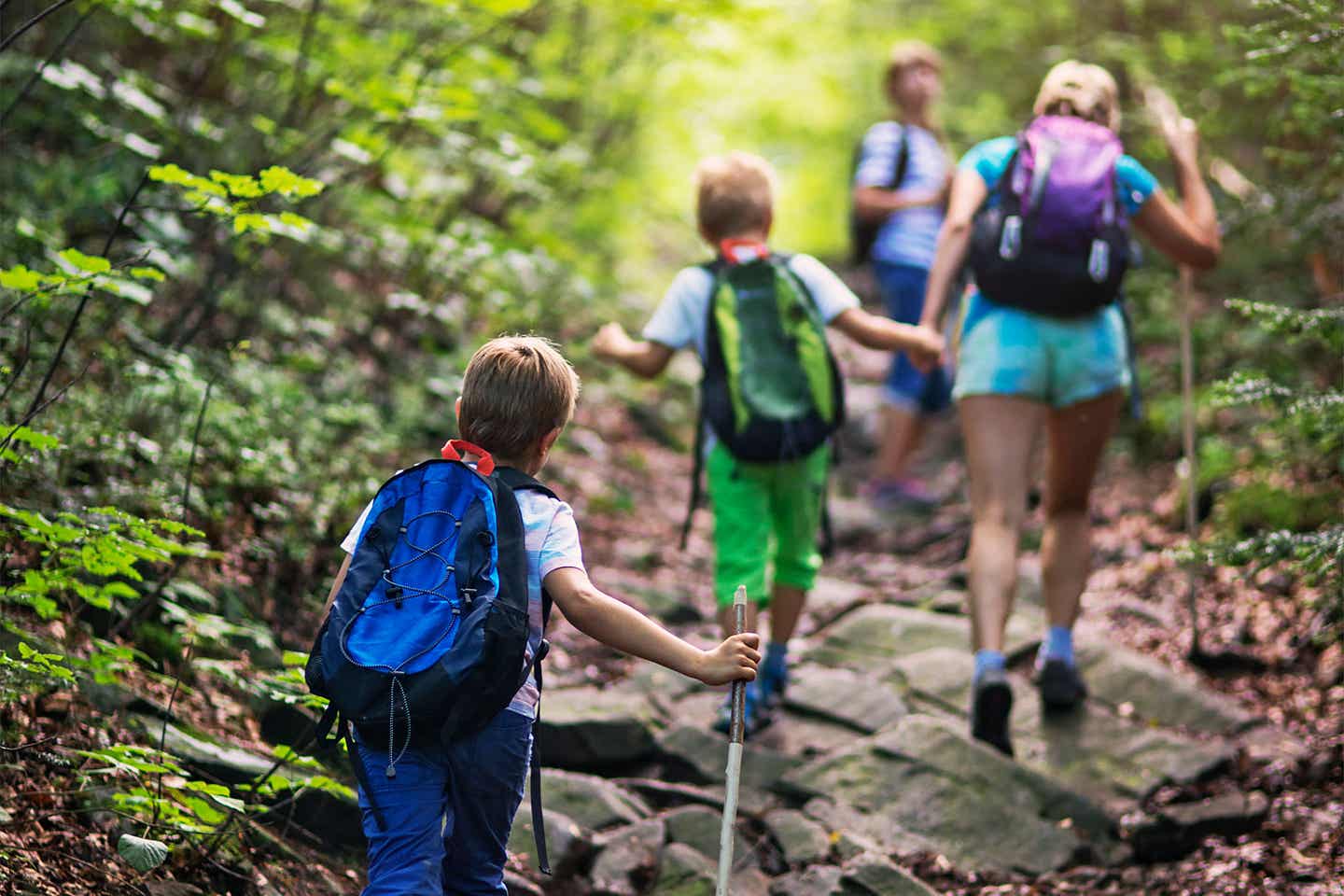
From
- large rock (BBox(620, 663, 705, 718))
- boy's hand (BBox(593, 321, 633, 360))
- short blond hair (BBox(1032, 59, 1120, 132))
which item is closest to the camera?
boy's hand (BBox(593, 321, 633, 360))

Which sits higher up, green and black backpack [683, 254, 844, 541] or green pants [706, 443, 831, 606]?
green and black backpack [683, 254, 844, 541]

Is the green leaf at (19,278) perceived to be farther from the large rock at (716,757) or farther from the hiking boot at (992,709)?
the hiking boot at (992,709)

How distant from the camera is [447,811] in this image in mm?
2740

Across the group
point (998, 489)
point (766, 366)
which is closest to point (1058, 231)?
point (998, 489)

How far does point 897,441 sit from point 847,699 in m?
3.44

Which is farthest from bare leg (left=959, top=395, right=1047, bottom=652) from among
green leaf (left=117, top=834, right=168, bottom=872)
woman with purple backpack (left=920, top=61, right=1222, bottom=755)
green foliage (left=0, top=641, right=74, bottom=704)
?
green foliage (left=0, top=641, right=74, bottom=704)

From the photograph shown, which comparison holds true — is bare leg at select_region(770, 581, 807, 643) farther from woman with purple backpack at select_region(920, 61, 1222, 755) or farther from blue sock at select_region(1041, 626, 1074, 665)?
blue sock at select_region(1041, 626, 1074, 665)

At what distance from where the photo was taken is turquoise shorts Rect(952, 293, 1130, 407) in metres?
4.70

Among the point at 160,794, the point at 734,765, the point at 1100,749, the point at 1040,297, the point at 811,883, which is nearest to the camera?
the point at 734,765

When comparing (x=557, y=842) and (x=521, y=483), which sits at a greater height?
(x=521, y=483)

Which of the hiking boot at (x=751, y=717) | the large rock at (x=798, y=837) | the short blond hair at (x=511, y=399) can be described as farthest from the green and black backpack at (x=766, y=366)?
the short blond hair at (x=511, y=399)

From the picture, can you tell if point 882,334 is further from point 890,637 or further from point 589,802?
point 890,637

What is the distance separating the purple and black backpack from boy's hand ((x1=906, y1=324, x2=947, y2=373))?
0.27 metres

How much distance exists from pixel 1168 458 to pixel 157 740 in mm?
6886
